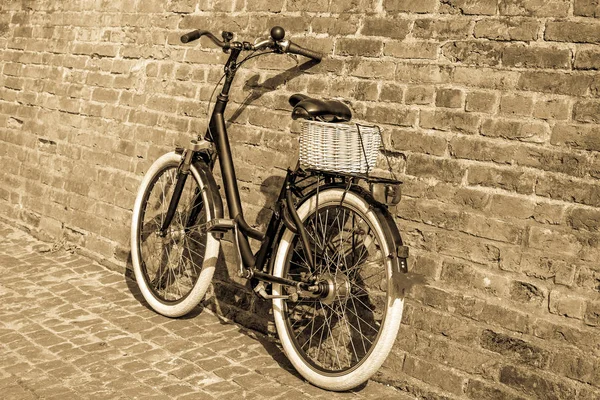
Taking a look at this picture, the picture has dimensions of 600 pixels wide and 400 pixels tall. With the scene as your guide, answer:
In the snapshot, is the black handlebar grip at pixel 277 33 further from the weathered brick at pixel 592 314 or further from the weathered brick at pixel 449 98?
the weathered brick at pixel 592 314

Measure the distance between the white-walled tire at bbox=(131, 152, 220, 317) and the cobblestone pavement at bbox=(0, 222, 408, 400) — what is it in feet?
0.58

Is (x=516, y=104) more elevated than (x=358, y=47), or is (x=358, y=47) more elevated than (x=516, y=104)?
(x=358, y=47)

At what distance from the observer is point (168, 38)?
5773 mm

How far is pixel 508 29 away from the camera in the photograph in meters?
3.81

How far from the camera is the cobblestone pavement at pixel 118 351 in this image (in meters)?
4.01

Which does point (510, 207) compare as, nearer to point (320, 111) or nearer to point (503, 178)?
point (503, 178)

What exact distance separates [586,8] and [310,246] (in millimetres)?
1729

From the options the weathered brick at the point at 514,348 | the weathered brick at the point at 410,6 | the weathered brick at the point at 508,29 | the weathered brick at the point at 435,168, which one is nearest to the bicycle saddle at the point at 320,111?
the weathered brick at the point at 435,168

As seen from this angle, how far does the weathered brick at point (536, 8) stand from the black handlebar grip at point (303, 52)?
3.79 ft

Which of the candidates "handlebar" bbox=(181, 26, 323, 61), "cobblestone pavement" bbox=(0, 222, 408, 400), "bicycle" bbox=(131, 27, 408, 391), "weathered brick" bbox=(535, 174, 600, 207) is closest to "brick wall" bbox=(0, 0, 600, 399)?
"weathered brick" bbox=(535, 174, 600, 207)

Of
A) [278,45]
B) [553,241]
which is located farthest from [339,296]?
[278,45]

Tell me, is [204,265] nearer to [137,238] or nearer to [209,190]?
[209,190]

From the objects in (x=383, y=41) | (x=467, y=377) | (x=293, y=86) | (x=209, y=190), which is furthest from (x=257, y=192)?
(x=467, y=377)

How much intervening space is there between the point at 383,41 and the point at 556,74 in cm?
104
